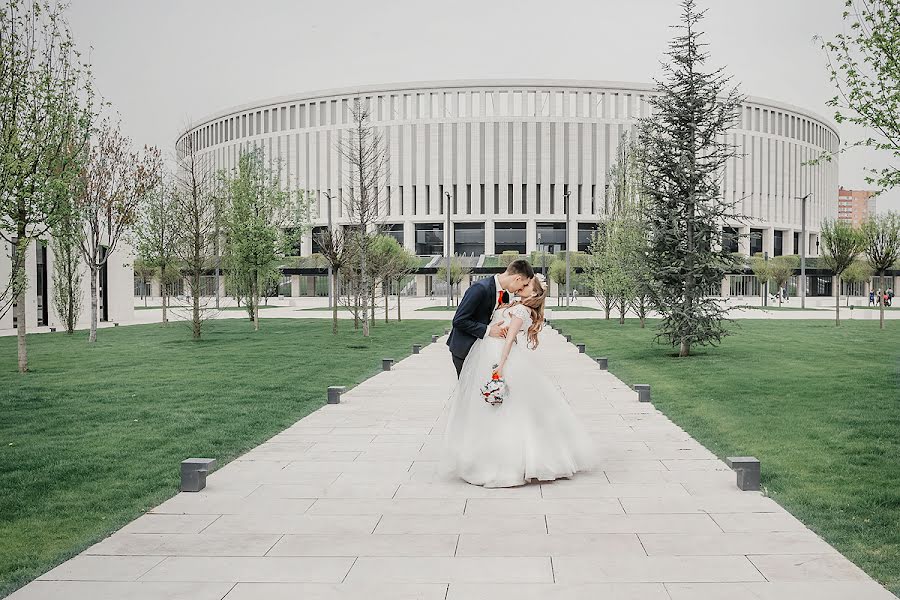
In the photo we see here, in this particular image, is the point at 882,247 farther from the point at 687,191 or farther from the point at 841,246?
the point at 687,191

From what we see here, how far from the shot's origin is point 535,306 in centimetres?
679

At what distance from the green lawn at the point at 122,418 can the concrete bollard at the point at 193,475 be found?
15 cm

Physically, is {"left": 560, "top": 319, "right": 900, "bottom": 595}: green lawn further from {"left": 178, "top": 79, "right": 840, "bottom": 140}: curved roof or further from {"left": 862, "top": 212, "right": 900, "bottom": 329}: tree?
{"left": 178, "top": 79, "right": 840, "bottom": 140}: curved roof

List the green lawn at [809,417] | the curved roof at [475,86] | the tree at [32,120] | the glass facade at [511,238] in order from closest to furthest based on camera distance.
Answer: the green lawn at [809,417]
the tree at [32,120]
the curved roof at [475,86]
the glass facade at [511,238]

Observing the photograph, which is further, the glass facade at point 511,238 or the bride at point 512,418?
the glass facade at point 511,238

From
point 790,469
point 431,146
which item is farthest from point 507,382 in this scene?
point 431,146

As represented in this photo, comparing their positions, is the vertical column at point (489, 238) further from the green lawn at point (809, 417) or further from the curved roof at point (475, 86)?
the green lawn at point (809, 417)

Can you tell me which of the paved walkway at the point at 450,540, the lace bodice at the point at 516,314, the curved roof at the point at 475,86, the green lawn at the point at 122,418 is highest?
the curved roof at the point at 475,86

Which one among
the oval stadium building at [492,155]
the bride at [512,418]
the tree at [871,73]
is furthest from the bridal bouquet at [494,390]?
the oval stadium building at [492,155]

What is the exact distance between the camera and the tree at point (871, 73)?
12570mm

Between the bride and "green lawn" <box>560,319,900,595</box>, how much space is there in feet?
5.90

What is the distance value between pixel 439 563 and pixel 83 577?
2.01 m

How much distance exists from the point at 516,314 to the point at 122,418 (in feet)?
20.3

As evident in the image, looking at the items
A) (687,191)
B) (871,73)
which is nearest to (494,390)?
(871,73)
